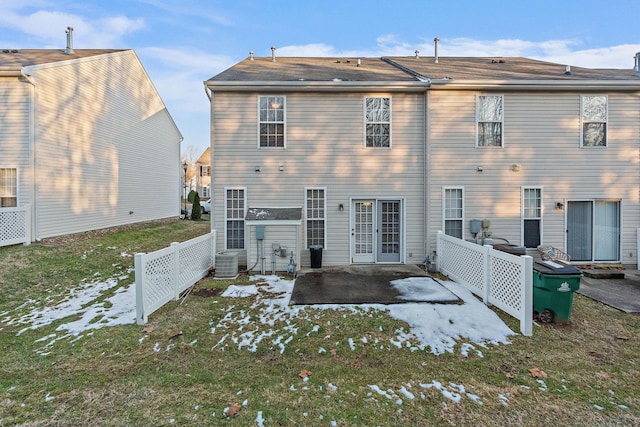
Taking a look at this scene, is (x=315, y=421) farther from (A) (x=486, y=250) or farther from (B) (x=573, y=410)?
(A) (x=486, y=250)

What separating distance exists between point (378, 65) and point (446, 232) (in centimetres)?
627

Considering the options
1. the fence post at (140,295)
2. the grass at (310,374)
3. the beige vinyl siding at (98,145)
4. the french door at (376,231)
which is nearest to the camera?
the grass at (310,374)

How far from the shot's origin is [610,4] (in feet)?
36.6

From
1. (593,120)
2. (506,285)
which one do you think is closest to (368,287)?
(506,285)

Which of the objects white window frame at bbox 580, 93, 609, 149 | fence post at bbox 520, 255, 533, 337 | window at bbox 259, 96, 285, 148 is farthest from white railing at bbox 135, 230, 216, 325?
white window frame at bbox 580, 93, 609, 149

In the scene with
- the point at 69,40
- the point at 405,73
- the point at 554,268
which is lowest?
the point at 554,268

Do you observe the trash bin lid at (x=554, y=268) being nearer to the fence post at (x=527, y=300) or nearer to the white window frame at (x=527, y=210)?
the fence post at (x=527, y=300)

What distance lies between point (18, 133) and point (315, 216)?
974 cm

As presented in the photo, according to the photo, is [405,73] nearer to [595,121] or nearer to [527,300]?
[595,121]

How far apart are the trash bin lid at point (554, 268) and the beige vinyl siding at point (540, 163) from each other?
3400 mm

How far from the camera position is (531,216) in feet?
28.0

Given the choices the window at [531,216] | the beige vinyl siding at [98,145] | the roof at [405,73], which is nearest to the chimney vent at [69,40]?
the beige vinyl siding at [98,145]

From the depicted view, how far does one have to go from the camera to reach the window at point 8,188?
31.1 feet

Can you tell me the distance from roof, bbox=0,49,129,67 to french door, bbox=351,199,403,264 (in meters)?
11.6
